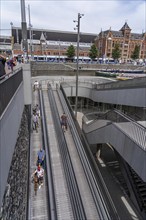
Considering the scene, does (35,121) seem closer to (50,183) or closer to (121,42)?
(50,183)

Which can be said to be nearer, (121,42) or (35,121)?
(35,121)

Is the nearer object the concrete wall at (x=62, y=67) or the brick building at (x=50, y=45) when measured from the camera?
the concrete wall at (x=62, y=67)

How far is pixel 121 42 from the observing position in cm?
8669

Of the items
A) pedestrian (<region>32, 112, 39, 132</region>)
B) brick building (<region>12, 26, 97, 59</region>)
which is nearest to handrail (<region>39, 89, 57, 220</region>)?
pedestrian (<region>32, 112, 39, 132</region>)

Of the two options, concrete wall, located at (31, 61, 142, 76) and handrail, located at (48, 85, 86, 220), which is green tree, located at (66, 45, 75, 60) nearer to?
concrete wall, located at (31, 61, 142, 76)

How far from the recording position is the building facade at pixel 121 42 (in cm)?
8375

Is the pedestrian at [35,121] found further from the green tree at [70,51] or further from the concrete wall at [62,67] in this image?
the green tree at [70,51]

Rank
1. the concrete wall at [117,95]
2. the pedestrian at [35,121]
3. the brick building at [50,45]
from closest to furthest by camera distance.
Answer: the pedestrian at [35,121]
the concrete wall at [117,95]
the brick building at [50,45]

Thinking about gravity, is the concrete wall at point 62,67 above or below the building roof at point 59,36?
below

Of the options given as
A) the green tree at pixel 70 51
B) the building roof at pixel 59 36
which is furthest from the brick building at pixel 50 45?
the green tree at pixel 70 51

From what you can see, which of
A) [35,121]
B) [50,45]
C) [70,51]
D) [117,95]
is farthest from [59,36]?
[35,121]

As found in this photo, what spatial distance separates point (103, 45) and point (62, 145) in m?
84.7

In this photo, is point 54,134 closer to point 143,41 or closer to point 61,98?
point 61,98

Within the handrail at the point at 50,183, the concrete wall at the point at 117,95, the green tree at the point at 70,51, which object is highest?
the green tree at the point at 70,51
